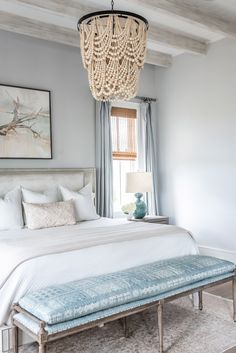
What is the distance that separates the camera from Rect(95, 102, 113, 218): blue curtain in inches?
217

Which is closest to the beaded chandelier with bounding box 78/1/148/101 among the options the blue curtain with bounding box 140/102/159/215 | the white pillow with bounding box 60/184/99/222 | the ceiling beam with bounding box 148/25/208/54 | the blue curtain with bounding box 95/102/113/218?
the ceiling beam with bounding box 148/25/208/54

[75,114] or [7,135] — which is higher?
[75,114]

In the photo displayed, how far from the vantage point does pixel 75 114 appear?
538 cm

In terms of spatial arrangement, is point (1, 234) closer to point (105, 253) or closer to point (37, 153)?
point (105, 253)

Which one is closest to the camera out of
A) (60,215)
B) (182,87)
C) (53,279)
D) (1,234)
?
(53,279)

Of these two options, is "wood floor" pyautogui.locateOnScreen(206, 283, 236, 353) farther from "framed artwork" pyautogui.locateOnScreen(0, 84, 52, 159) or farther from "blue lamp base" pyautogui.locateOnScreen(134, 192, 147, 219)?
"framed artwork" pyautogui.locateOnScreen(0, 84, 52, 159)

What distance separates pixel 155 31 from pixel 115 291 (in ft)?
11.1

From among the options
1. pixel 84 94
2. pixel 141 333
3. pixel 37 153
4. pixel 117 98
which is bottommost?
pixel 141 333

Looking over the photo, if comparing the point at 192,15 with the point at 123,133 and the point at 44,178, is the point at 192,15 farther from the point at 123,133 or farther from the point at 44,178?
the point at 44,178

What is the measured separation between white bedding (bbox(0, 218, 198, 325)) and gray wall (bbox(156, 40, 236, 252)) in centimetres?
163

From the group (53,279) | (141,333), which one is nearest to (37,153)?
(53,279)

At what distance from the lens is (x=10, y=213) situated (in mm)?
4141

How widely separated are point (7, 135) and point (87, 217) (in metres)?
1.43

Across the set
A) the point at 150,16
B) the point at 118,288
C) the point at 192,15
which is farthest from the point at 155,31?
the point at 118,288
